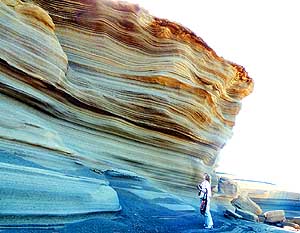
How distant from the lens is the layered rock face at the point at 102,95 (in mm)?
8680

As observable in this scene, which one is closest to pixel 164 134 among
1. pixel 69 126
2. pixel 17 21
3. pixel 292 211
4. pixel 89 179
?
pixel 69 126

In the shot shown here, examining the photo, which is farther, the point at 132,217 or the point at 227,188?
the point at 227,188

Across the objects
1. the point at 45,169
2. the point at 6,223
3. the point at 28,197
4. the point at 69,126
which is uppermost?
the point at 69,126

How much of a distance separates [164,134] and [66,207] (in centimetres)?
694

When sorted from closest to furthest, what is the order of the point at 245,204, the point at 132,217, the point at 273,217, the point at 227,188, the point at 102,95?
the point at 132,217
the point at 102,95
the point at 227,188
the point at 273,217
the point at 245,204

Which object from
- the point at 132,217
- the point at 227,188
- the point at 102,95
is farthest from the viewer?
the point at 227,188

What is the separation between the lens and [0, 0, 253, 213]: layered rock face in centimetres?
868

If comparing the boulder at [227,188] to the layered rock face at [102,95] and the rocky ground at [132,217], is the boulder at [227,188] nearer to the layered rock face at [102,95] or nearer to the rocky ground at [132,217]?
the layered rock face at [102,95]

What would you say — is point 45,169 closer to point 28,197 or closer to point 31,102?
point 28,197

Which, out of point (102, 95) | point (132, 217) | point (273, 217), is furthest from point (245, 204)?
point (132, 217)

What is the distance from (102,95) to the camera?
39.0 feet

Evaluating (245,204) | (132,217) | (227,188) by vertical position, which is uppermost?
(227,188)

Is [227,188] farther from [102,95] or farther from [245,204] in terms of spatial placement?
[102,95]

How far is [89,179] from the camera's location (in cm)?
892
